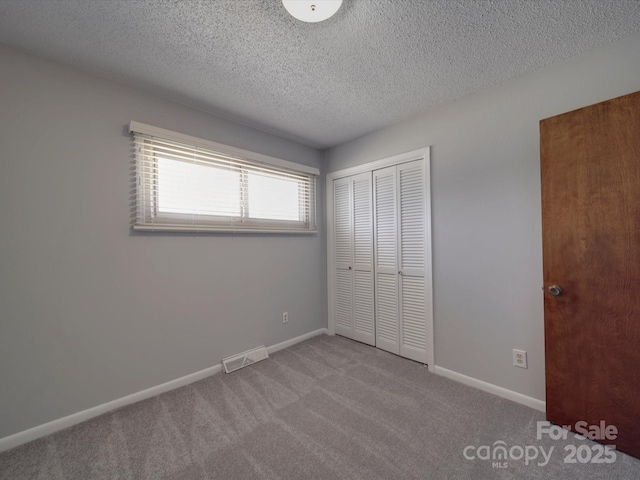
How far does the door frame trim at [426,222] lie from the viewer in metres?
2.34

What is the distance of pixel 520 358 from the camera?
187 cm

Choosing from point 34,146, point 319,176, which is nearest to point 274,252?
point 319,176

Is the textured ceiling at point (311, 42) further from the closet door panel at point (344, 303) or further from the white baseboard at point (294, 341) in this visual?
the white baseboard at point (294, 341)

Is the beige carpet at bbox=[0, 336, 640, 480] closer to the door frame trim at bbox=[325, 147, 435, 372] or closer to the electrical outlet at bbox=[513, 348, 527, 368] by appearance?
the electrical outlet at bbox=[513, 348, 527, 368]

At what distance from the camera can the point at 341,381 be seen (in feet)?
7.14

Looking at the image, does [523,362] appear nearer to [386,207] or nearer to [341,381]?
[341,381]

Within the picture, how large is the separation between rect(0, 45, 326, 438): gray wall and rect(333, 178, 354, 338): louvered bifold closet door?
1.33 meters

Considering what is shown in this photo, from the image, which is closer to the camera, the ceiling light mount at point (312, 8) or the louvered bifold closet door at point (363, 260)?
the ceiling light mount at point (312, 8)

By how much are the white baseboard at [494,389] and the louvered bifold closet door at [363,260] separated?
31.6 inches

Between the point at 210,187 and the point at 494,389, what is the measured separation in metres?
2.85

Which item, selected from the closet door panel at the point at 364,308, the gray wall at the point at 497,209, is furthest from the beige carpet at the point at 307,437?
the closet door panel at the point at 364,308

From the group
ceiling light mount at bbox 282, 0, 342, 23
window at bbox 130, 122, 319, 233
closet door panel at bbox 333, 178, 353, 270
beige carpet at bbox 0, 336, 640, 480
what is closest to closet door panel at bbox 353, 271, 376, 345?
closet door panel at bbox 333, 178, 353, 270

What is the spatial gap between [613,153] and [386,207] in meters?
1.59

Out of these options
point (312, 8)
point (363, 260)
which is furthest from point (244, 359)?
point (312, 8)
